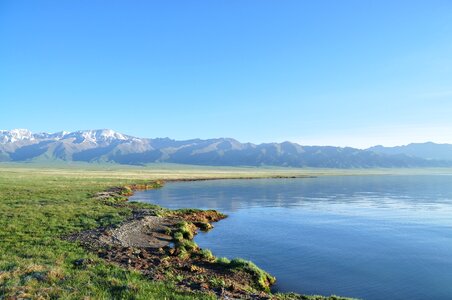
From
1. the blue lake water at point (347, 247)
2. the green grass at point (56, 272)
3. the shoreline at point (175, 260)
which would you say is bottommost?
the blue lake water at point (347, 247)

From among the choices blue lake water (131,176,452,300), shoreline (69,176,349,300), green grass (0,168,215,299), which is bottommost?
blue lake water (131,176,452,300)

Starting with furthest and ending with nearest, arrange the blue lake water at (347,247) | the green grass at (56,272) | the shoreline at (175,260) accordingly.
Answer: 1. the blue lake water at (347,247)
2. the shoreline at (175,260)
3. the green grass at (56,272)

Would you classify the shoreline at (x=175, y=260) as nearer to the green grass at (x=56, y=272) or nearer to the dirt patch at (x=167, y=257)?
the dirt patch at (x=167, y=257)

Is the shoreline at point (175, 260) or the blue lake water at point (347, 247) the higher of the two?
the shoreline at point (175, 260)

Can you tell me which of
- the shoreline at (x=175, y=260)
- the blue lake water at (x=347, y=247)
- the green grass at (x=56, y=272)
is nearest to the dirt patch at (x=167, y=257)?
the shoreline at (x=175, y=260)

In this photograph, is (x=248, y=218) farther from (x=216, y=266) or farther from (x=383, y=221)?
(x=216, y=266)

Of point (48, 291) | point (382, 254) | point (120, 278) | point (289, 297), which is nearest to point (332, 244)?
point (382, 254)

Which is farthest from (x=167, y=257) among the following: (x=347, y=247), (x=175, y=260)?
(x=347, y=247)

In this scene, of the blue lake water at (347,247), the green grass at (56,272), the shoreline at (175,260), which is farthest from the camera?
the blue lake water at (347,247)

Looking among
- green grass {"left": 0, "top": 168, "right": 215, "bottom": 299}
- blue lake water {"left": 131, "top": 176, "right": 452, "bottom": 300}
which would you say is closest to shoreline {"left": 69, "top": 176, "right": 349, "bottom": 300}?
green grass {"left": 0, "top": 168, "right": 215, "bottom": 299}

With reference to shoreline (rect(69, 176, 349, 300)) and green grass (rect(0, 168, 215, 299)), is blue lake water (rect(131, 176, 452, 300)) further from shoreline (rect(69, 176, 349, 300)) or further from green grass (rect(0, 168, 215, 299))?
green grass (rect(0, 168, 215, 299))

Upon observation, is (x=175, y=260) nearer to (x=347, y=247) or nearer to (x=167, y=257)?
(x=167, y=257)

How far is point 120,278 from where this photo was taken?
20.9 m

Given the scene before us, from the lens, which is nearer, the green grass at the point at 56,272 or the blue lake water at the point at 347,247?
the green grass at the point at 56,272
